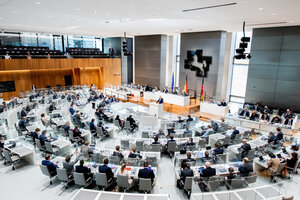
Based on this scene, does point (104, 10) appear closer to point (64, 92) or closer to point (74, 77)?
point (64, 92)

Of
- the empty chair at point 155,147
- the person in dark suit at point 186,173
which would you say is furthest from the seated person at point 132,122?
the person in dark suit at point 186,173

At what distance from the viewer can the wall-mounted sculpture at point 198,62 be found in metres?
18.6

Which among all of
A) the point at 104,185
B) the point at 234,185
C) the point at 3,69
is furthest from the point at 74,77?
the point at 234,185

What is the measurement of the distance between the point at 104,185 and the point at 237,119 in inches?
393

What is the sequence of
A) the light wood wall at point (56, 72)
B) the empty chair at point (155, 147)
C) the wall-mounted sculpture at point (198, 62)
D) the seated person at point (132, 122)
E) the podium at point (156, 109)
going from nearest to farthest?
the empty chair at point (155, 147) < the seated person at point (132, 122) < the podium at point (156, 109) < the wall-mounted sculpture at point (198, 62) < the light wood wall at point (56, 72)

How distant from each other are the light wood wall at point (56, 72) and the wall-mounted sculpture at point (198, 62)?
34.3 ft

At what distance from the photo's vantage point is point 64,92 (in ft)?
64.3

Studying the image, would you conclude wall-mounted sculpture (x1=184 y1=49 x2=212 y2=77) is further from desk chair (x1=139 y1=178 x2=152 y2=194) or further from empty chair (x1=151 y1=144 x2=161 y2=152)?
desk chair (x1=139 y1=178 x2=152 y2=194)

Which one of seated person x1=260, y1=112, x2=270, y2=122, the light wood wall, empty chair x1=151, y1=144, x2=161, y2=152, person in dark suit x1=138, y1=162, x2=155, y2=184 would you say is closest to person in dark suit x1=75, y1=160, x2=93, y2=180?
person in dark suit x1=138, y1=162, x2=155, y2=184

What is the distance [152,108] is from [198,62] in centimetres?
718

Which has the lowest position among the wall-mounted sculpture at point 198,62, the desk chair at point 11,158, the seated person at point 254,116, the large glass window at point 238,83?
the desk chair at point 11,158

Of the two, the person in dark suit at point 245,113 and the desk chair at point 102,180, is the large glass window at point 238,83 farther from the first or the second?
the desk chair at point 102,180

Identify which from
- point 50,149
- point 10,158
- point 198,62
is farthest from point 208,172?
point 198,62

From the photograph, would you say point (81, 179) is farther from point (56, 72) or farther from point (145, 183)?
point (56, 72)
